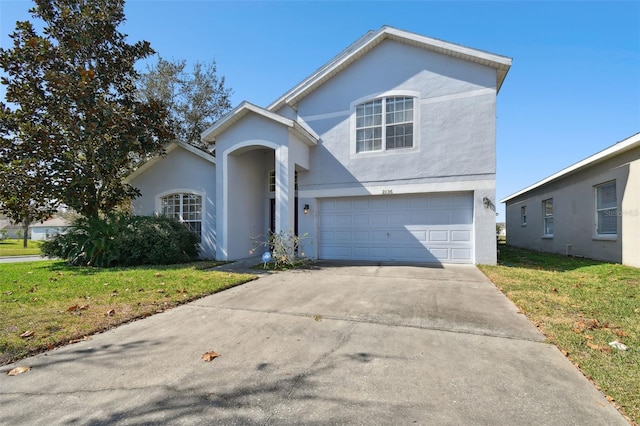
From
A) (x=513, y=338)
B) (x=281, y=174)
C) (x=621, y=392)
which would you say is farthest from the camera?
(x=281, y=174)

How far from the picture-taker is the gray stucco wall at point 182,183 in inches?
485

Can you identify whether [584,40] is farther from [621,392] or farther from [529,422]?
[529,422]

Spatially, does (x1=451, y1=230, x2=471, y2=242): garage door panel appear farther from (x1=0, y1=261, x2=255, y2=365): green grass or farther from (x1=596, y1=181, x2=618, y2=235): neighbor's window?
(x1=0, y1=261, x2=255, y2=365): green grass

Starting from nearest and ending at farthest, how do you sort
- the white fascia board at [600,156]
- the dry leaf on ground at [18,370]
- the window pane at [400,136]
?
the dry leaf on ground at [18,370] → the white fascia board at [600,156] → the window pane at [400,136]

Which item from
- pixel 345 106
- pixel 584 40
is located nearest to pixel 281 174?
pixel 345 106

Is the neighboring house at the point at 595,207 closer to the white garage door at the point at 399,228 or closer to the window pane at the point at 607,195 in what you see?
the window pane at the point at 607,195

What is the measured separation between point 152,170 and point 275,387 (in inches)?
501

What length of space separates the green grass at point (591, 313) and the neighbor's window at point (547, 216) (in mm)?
6086

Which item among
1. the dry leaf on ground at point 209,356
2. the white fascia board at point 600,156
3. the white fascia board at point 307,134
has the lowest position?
the dry leaf on ground at point 209,356

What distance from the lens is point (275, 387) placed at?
2898 millimetres

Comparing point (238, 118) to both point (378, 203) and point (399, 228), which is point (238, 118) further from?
point (399, 228)

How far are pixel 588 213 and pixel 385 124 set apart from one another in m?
8.01

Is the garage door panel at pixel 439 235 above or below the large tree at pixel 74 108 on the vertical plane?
below

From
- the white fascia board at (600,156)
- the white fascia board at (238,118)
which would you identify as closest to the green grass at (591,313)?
the white fascia board at (600,156)
